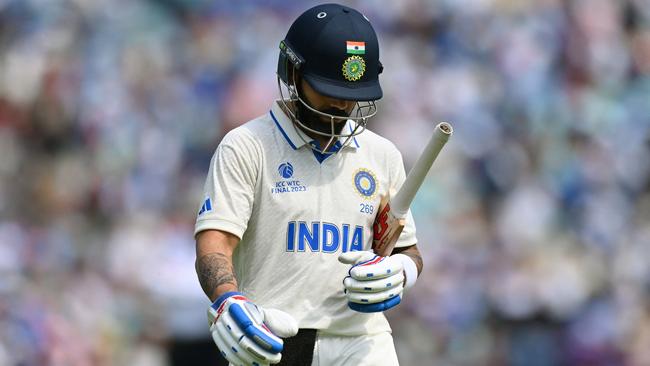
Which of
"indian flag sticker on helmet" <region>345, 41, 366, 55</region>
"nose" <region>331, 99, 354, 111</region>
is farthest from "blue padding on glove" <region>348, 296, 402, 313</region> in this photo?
"indian flag sticker on helmet" <region>345, 41, 366, 55</region>

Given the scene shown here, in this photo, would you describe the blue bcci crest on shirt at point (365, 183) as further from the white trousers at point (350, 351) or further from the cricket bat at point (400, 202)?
the white trousers at point (350, 351)

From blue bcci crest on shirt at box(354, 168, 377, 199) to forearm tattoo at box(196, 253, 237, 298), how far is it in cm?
63

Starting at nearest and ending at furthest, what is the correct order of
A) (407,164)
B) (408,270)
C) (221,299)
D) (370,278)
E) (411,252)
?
(221,299) < (370,278) < (408,270) < (411,252) < (407,164)

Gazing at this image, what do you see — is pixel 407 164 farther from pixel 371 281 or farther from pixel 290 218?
pixel 371 281

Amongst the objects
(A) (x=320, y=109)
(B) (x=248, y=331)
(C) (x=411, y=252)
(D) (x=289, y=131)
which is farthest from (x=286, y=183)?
(B) (x=248, y=331)

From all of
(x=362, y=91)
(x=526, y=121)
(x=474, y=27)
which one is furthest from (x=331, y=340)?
(x=474, y=27)

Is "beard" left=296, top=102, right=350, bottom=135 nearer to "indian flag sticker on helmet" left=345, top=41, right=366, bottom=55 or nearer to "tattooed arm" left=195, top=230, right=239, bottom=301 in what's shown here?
"indian flag sticker on helmet" left=345, top=41, right=366, bottom=55

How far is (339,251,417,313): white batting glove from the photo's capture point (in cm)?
450

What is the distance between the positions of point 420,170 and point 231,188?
706 millimetres

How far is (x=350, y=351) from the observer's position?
4824 millimetres

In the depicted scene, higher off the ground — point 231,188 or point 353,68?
point 353,68

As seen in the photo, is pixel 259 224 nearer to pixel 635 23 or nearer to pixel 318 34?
pixel 318 34

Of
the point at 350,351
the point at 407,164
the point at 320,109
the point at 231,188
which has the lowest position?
the point at 407,164

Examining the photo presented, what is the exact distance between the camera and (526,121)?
1149 cm
